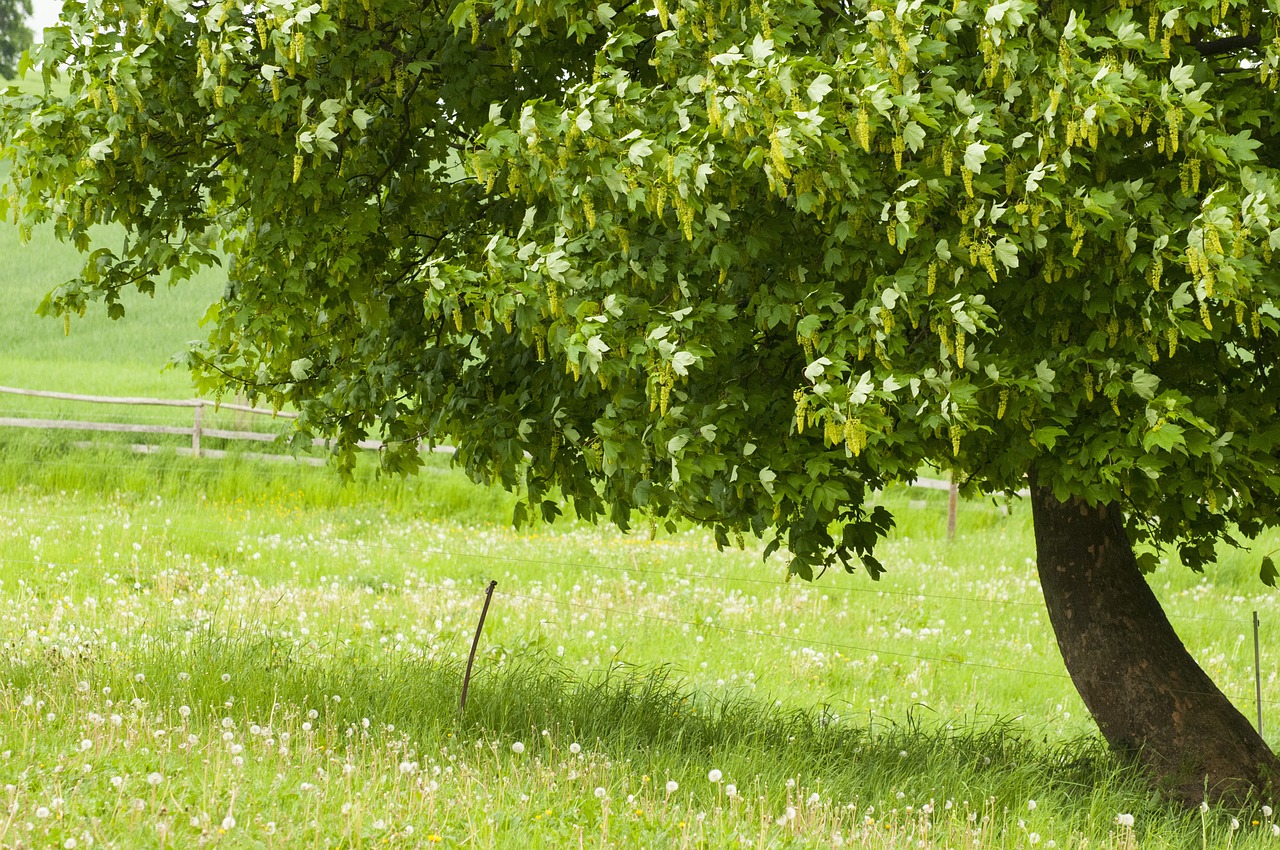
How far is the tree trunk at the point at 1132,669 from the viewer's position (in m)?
8.19

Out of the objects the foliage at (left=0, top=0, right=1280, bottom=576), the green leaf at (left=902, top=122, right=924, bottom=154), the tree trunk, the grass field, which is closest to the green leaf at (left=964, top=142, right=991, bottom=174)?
the foliage at (left=0, top=0, right=1280, bottom=576)

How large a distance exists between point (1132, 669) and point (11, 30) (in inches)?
2490

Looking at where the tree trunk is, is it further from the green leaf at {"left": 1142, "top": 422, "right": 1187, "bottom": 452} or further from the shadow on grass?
the green leaf at {"left": 1142, "top": 422, "right": 1187, "bottom": 452}

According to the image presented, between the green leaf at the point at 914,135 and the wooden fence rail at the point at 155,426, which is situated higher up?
the green leaf at the point at 914,135

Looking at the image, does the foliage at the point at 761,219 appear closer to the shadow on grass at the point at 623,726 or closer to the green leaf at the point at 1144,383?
the green leaf at the point at 1144,383

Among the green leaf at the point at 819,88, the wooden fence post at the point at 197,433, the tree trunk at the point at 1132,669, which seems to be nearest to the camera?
the green leaf at the point at 819,88

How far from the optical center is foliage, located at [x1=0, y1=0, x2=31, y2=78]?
57.5 meters

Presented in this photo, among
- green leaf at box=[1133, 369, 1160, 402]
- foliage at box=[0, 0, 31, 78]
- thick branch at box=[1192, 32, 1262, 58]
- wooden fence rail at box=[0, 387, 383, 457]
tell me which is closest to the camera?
green leaf at box=[1133, 369, 1160, 402]

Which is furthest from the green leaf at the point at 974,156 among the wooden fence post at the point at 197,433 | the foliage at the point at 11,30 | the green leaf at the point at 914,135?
the foliage at the point at 11,30

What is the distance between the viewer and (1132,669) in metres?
8.25

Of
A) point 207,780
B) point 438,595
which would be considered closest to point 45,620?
point 438,595

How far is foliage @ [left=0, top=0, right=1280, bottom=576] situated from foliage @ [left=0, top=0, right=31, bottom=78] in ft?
191

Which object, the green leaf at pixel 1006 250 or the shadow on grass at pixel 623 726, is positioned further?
the shadow on grass at pixel 623 726

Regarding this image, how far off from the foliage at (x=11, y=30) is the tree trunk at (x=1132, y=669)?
60578mm
